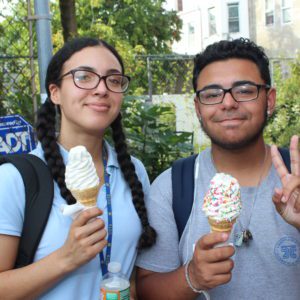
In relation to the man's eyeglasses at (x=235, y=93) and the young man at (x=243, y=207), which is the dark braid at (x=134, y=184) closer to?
the young man at (x=243, y=207)

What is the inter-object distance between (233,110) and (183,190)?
51 centimetres

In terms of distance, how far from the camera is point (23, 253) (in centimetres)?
208

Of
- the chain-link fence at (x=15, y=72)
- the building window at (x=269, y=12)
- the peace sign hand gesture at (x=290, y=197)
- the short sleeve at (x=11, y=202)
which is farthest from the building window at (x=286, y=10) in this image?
the short sleeve at (x=11, y=202)

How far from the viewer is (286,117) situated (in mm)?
11273

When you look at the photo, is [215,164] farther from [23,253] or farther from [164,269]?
[23,253]

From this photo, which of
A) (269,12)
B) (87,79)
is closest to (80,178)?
(87,79)

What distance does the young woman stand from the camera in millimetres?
2016

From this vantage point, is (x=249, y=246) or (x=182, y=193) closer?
(x=249, y=246)

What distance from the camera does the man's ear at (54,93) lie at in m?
2.49

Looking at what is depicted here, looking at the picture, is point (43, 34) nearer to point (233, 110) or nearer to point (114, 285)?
point (233, 110)

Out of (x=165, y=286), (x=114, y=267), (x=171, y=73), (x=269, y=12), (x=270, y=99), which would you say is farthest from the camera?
(x=269, y=12)

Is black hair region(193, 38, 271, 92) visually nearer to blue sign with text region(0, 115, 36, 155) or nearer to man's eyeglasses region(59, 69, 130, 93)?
man's eyeglasses region(59, 69, 130, 93)

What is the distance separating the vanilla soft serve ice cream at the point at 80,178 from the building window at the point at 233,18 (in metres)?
24.4

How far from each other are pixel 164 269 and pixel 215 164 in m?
0.66
